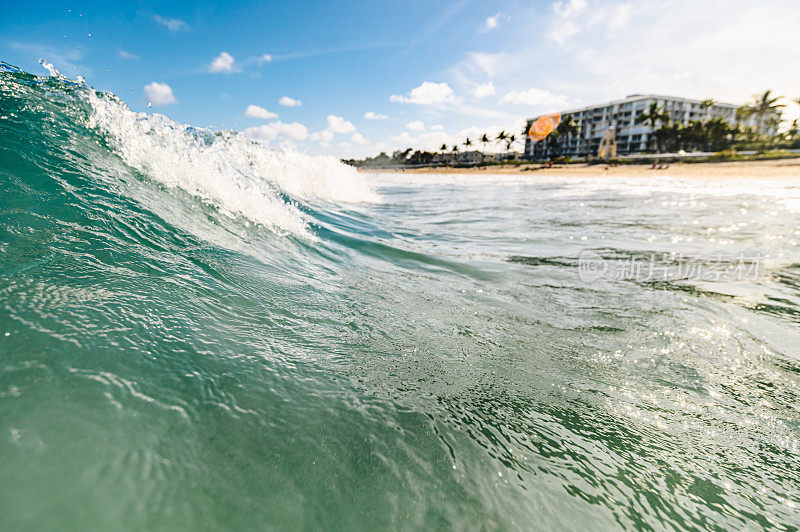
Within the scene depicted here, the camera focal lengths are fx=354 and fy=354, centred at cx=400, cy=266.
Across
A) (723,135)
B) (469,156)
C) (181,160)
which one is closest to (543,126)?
(723,135)

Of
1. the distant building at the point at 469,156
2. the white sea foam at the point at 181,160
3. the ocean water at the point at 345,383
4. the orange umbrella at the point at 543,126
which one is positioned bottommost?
the ocean water at the point at 345,383

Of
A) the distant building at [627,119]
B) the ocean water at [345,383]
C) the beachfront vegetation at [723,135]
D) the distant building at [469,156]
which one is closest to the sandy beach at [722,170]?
the beachfront vegetation at [723,135]

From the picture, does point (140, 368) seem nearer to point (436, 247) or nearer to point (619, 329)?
point (619, 329)

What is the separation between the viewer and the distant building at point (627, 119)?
315 ft

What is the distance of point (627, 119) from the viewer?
98.0m

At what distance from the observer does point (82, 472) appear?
1.38 meters

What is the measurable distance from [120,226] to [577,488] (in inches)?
179

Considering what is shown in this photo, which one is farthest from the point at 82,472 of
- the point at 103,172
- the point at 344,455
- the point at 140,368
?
the point at 103,172

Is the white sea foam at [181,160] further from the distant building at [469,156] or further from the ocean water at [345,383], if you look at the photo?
the distant building at [469,156]

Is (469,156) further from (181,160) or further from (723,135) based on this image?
(181,160)

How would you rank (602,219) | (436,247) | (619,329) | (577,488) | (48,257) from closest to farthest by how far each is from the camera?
1. (577,488)
2. (48,257)
3. (619,329)
4. (436,247)
5. (602,219)

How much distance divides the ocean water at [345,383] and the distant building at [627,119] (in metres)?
108

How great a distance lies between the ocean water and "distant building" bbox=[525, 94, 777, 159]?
108473 mm

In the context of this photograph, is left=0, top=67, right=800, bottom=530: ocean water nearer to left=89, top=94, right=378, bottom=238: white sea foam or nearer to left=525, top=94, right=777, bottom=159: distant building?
left=89, top=94, right=378, bottom=238: white sea foam
